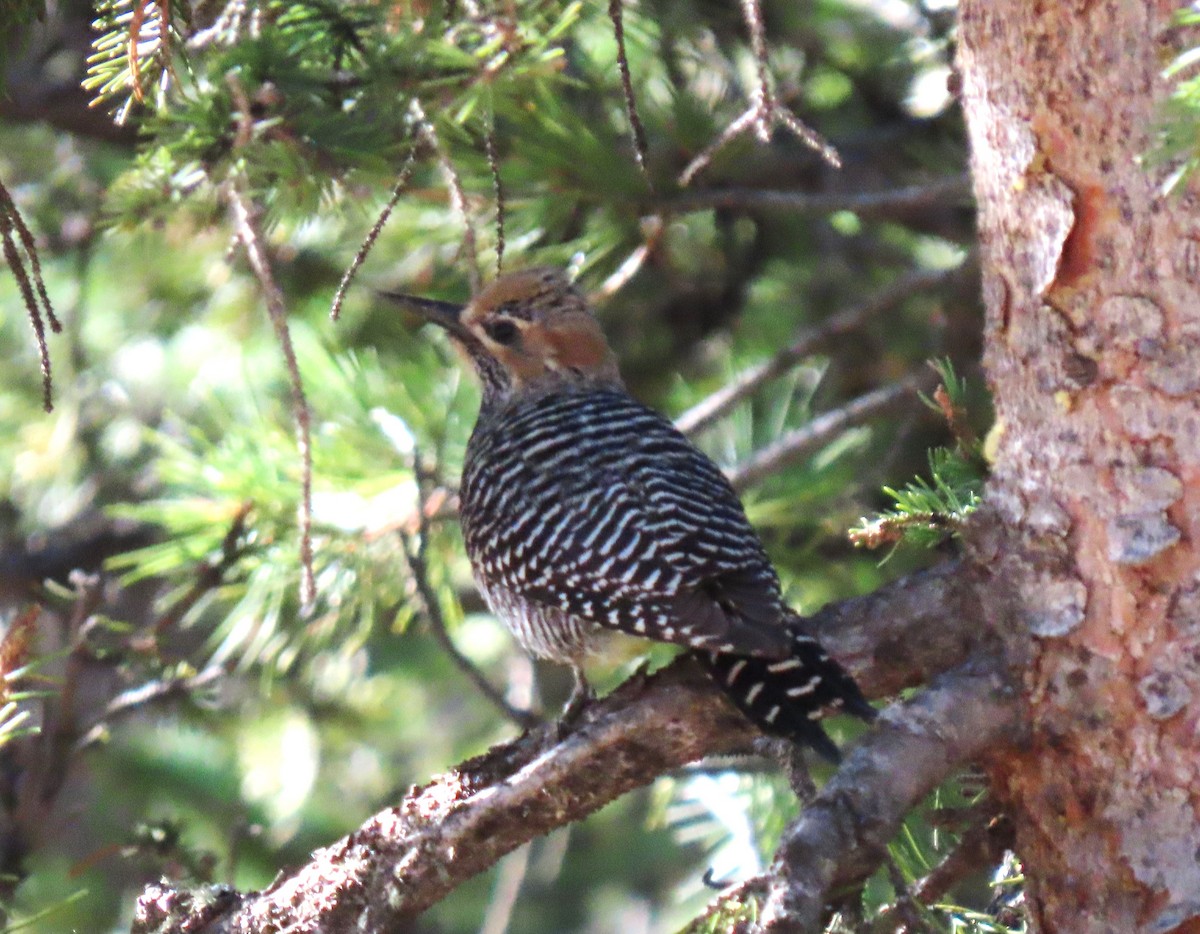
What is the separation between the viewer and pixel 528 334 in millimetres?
3961

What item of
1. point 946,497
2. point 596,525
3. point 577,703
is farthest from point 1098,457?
point 577,703

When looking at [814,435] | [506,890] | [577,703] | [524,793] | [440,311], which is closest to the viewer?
[524,793]

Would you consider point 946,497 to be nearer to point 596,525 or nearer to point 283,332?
point 596,525

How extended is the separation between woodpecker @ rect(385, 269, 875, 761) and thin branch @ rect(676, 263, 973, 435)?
0.23 m

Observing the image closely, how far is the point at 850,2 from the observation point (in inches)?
203

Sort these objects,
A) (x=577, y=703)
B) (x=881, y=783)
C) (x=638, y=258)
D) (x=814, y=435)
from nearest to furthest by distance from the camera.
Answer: (x=881, y=783) → (x=577, y=703) → (x=638, y=258) → (x=814, y=435)

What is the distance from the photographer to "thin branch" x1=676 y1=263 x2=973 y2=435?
12.6 feet

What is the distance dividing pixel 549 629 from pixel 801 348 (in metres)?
1.16

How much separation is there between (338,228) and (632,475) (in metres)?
2.00

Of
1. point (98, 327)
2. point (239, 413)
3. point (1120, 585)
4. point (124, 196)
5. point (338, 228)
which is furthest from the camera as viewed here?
point (98, 327)

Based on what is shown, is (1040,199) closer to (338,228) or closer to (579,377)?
(579,377)

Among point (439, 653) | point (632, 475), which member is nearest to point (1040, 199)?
point (632, 475)

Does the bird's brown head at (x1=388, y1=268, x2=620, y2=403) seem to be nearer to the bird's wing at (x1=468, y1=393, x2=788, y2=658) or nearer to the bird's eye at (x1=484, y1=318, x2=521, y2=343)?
the bird's eye at (x1=484, y1=318, x2=521, y2=343)

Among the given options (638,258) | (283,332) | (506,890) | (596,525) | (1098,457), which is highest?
(283,332)
